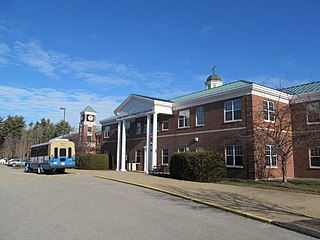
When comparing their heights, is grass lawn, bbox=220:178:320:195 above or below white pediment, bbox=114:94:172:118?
below

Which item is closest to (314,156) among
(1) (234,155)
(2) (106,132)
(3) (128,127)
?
(1) (234,155)

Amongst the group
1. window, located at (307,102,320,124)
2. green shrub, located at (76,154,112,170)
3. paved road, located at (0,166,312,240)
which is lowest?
paved road, located at (0,166,312,240)

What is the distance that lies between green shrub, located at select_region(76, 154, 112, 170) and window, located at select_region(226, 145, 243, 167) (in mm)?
17814

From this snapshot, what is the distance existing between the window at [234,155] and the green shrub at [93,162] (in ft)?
58.4

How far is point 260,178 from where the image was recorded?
22.3 m

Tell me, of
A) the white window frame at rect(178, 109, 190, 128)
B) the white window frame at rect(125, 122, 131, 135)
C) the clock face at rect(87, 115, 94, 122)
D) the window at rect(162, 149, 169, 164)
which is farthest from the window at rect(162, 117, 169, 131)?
the clock face at rect(87, 115, 94, 122)

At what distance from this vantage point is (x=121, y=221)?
8.47 meters

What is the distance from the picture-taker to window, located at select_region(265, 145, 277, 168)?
76.0 ft

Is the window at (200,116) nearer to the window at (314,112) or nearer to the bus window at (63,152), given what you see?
the window at (314,112)

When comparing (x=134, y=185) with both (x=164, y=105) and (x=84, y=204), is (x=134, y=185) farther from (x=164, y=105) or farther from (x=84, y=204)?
(x=164, y=105)

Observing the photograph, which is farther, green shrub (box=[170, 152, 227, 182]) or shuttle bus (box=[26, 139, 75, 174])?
shuttle bus (box=[26, 139, 75, 174])

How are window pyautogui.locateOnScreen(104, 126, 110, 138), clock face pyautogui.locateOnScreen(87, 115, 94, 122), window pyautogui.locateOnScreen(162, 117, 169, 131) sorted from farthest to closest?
clock face pyautogui.locateOnScreen(87, 115, 94, 122) < window pyautogui.locateOnScreen(104, 126, 110, 138) < window pyautogui.locateOnScreen(162, 117, 169, 131)

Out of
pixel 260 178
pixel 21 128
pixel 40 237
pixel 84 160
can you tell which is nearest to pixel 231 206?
pixel 40 237

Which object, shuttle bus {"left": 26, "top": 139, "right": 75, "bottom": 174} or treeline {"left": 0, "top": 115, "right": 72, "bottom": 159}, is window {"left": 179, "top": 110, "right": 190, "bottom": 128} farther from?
treeline {"left": 0, "top": 115, "right": 72, "bottom": 159}
